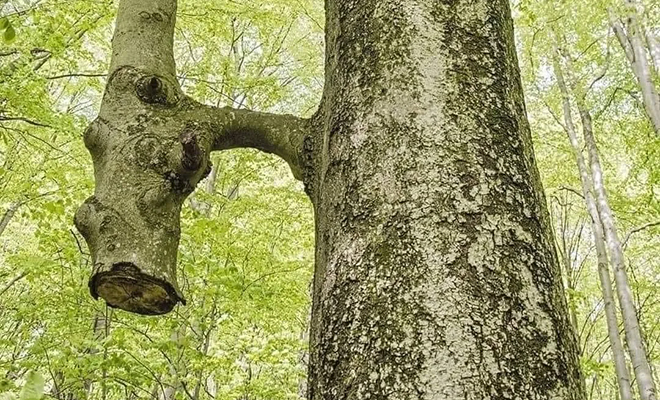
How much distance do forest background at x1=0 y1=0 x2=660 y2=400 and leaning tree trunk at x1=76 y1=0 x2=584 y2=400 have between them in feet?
1.21

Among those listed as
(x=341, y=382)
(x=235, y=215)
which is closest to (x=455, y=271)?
(x=341, y=382)

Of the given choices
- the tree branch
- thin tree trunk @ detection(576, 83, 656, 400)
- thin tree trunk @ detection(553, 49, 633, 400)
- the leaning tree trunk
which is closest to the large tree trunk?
the leaning tree trunk

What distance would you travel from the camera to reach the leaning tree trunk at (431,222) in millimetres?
647

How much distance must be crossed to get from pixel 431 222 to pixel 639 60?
321 inches

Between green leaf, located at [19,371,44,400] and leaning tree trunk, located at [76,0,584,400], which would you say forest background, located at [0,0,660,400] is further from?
leaning tree trunk, located at [76,0,584,400]

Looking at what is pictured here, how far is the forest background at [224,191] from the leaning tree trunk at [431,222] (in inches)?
14.5

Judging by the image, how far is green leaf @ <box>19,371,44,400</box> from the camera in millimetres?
553

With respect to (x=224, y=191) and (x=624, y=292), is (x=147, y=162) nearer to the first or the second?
(x=624, y=292)

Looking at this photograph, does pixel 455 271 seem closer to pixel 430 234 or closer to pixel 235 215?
pixel 430 234

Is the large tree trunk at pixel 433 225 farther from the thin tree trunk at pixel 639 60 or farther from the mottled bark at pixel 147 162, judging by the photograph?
the thin tree trunk at pixel 639 60

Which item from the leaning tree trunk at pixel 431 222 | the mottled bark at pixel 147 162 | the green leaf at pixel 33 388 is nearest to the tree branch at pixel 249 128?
the mottled bark at pixel 147 162

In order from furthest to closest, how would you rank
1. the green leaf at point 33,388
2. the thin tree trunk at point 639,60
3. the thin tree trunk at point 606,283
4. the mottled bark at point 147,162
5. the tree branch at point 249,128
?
the thin tree trunk at point 639,60, the thin tree trunk at point 606,283, the tree branch at point 249,128, the mottled bark at point 147,162, the green leaf at point 33,388

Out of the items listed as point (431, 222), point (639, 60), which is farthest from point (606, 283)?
point (431, 222)

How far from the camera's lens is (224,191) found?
9.70 metres
